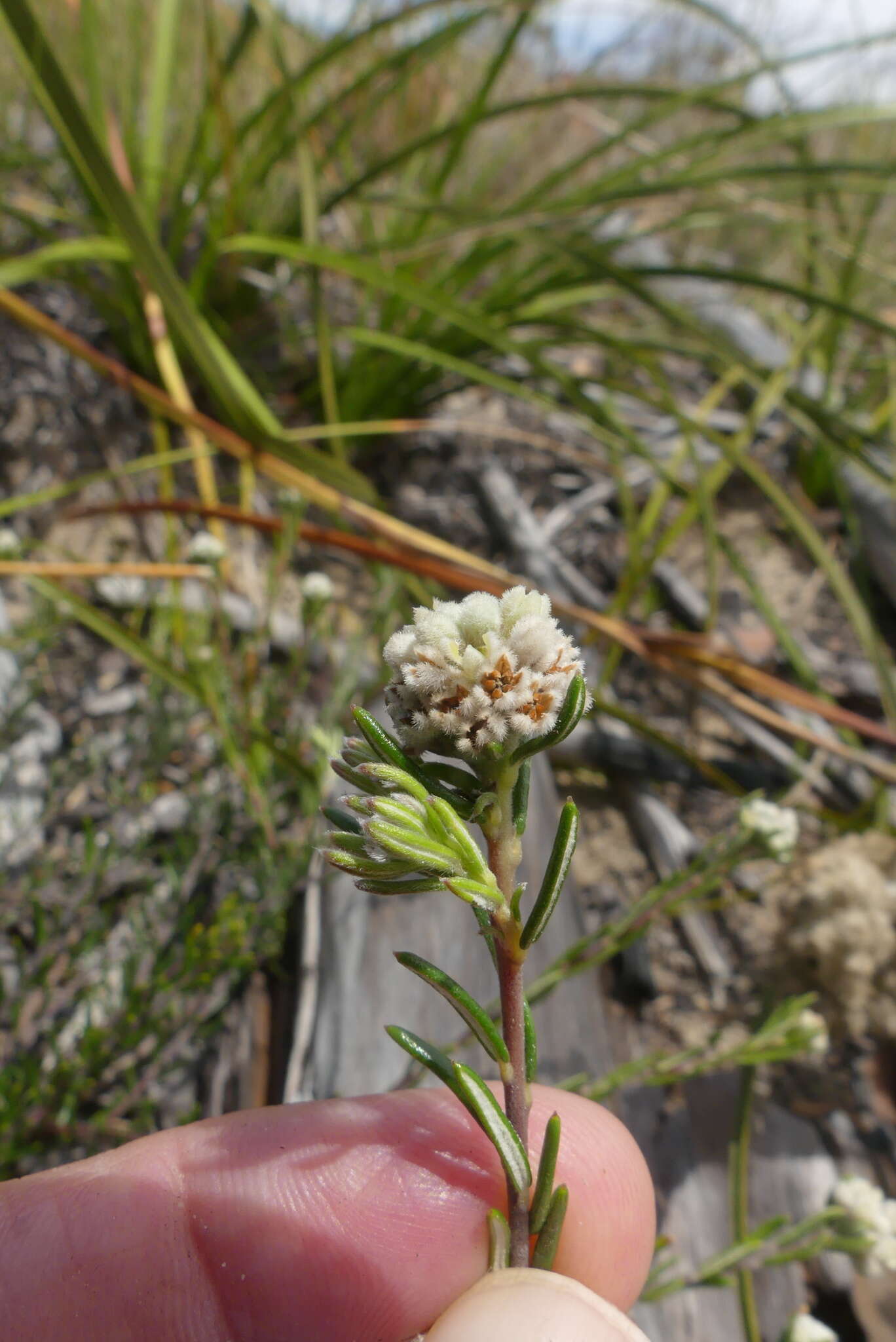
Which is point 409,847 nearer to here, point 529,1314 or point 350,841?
point 350,841

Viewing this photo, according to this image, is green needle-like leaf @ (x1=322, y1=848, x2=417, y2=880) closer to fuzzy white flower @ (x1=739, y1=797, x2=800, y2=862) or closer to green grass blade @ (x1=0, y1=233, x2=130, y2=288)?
fuzzy white flower @ (x1=739, y1=797, x2=800, y2=862)

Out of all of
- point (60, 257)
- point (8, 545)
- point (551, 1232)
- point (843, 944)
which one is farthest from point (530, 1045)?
point (60, 257)

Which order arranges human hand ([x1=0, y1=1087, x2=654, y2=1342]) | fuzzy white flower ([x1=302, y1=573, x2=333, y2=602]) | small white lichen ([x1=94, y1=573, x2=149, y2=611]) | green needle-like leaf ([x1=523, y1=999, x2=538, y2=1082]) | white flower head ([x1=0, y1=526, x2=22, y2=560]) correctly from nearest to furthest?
1. green needle-like leaf ([x1=523, y1=999, x2=538, y2=1082])
2. human hand ([x1=0, y1=1087, x2=654, y2=1342])
3. fuzzy white flower ([x1=302, y1=573, x2=333, y2=602])
4. white flower head ([x1=0, y1=526, x2=22, y2=560])
5. small white lichen ([x1=94, y1=573, x2=149, y2=611])

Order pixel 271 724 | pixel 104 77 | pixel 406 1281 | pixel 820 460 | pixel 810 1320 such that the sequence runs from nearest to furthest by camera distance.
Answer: pixel 406 1281 → pixel 810 1320 → pixel 271 724 → pixel 820 460 → pixel 104 77

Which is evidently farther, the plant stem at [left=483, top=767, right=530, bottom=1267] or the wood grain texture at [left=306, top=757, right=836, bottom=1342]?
the wood grain texture at [left=306, top=757, right=836, bottom=1342]

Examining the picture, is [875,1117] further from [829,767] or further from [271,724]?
[271,724]

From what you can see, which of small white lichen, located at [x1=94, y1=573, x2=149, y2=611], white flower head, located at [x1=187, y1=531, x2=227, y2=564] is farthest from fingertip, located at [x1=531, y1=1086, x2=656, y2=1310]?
small white lichen, located at [x1=94, y1=573, x2=149, y2=611]


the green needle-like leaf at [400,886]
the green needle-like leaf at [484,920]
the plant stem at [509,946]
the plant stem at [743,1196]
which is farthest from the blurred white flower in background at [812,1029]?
the green needle-like leaf at [400,886]

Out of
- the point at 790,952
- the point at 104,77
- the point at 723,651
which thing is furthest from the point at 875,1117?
the point at 104,77
